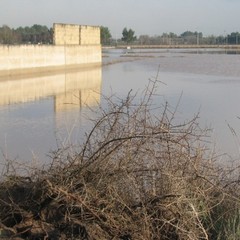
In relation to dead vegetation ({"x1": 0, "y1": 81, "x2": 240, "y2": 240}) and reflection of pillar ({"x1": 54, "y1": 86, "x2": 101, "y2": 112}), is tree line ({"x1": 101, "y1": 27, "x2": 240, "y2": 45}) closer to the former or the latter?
reflection of pillar ({"x1": 54, "y1": 86, "x2": 101, "y2": 112})

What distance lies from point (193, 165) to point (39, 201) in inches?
61.7

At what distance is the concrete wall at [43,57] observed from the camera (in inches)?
1582

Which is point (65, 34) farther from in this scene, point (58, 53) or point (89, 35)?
point (89, 35)

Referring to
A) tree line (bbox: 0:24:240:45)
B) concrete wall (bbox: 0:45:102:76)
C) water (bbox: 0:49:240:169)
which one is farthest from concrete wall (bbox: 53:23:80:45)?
tree line (bbox: 0:24:240:45)

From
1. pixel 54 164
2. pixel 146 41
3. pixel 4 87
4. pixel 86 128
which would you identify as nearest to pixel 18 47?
pixel 4 87

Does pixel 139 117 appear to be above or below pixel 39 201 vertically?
above

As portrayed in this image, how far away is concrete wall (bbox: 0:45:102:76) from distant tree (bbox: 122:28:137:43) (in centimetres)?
8302

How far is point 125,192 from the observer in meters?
5.00

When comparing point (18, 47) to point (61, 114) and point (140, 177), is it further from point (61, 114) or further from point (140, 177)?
point (140, 177)

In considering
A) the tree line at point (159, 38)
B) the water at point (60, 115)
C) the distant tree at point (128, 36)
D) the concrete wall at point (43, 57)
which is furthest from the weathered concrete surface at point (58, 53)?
the distant tree at point (128, 36)

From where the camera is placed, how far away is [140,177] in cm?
507

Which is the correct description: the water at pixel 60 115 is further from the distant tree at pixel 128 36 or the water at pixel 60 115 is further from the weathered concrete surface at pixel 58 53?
the distant tree at pixel 128 36

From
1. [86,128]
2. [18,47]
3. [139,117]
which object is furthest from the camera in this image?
[18,47]

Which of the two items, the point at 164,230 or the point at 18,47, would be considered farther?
the point at 18,47
